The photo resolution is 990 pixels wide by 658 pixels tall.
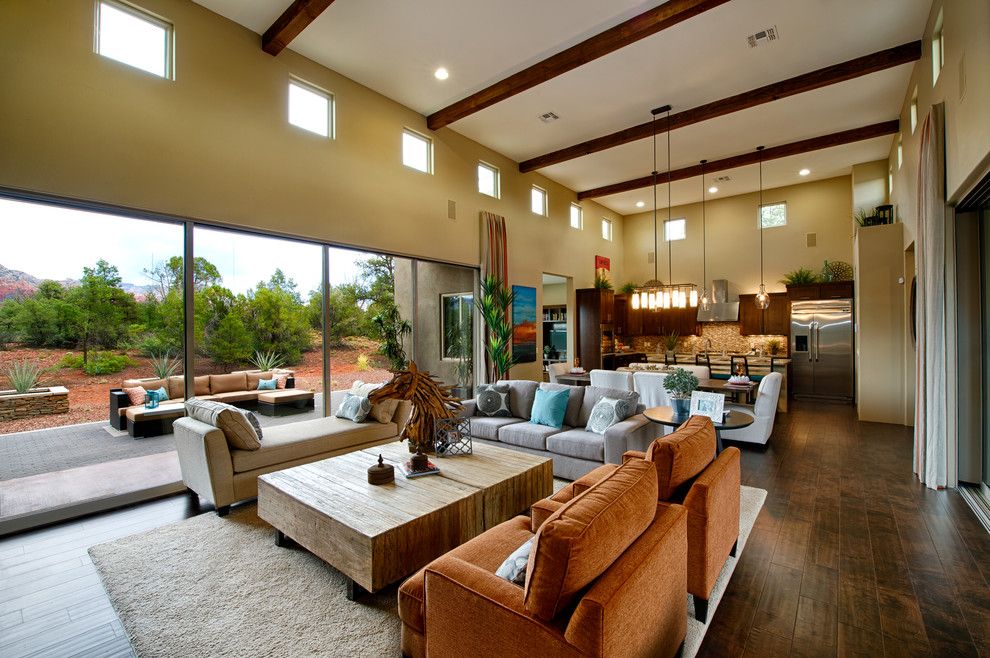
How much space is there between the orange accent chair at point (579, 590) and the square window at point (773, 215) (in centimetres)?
997

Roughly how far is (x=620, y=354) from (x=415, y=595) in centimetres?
927

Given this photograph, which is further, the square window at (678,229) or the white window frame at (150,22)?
the square window at (678,229)

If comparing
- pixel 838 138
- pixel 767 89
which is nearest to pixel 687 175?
pixel 838 138

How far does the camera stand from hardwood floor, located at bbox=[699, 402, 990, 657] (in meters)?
2.05

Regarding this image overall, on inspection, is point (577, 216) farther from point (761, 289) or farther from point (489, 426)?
point (489, 426)

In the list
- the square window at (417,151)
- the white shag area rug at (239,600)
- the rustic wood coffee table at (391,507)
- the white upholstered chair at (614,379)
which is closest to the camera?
the white shag area rug at (239,600)

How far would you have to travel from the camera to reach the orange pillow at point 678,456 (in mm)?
2072

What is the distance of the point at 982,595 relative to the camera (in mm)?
2361

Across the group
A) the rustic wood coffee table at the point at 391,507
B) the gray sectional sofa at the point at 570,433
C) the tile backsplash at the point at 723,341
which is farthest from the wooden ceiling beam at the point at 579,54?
the tile backsplash at the point at 723,341

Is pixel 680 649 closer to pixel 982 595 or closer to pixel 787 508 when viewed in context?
pixel 982 595

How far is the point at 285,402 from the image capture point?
4969mm

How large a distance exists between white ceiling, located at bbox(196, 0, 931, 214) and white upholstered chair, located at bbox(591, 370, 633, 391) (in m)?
3.70

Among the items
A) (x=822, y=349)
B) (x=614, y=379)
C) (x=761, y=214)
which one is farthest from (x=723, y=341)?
(x=614, y=379)

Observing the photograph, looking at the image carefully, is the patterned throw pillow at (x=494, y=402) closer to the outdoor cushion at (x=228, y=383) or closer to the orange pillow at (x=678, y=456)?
the outdoor cushion at (x=228, y=383)
